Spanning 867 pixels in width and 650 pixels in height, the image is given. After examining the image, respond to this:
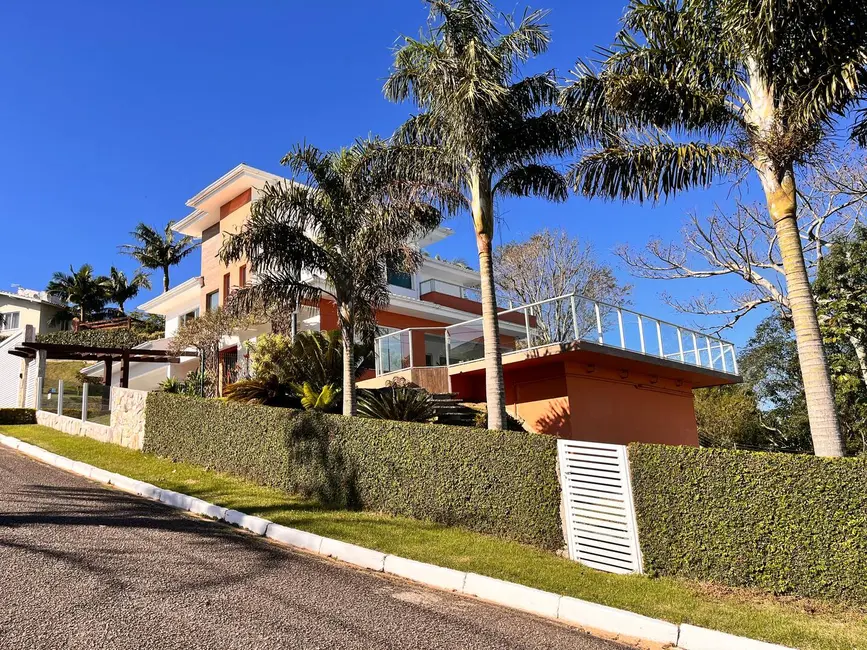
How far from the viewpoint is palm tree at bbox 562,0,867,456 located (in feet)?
25.3

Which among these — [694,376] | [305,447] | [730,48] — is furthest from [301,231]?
[694,376]

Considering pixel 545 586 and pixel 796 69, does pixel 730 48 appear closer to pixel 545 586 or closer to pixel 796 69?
pixel 796 69

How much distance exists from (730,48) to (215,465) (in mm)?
11986

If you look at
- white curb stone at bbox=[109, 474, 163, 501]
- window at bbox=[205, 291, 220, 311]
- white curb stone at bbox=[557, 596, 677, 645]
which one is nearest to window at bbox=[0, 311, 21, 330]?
window at bbox=[205, 291, 220, 311]

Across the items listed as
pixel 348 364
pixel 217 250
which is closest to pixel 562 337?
pixel 348 364

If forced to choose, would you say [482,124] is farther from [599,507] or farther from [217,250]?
[217,250]

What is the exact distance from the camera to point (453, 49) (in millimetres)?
11062

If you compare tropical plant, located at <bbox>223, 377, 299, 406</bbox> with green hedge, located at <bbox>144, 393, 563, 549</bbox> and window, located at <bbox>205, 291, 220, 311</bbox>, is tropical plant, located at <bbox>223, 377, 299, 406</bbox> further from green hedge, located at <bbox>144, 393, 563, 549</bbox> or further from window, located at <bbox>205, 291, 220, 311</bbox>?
window, located at <bbox>205, 291, 220, 311</bbox>

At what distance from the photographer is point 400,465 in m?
9.10

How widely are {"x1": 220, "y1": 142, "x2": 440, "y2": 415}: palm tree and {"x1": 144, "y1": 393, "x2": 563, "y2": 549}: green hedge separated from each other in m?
1.72

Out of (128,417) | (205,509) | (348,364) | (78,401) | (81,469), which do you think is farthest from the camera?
(78,401)

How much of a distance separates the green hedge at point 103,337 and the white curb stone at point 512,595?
121ft

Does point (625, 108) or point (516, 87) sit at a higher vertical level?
point (516, 87)

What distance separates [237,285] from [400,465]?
18.8 m
